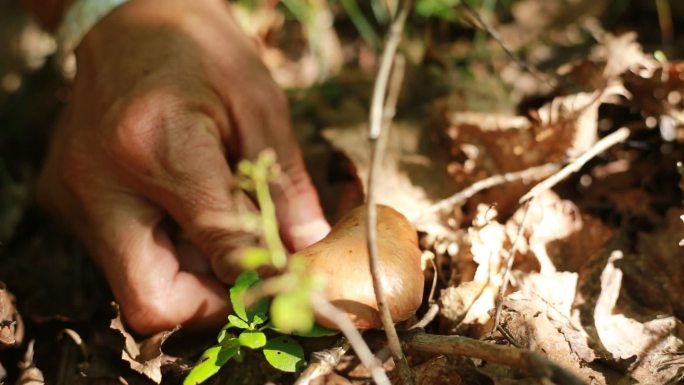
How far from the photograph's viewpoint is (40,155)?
3.04 metres

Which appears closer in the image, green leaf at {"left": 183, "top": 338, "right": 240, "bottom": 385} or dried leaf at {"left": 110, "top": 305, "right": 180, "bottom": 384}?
green leaf at {"left": 183, "top": 338, "right": 240, "bottom": 385}

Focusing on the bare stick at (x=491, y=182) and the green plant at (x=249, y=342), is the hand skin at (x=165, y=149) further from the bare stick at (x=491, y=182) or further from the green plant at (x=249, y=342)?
the bare stick at (x=491, y=182)

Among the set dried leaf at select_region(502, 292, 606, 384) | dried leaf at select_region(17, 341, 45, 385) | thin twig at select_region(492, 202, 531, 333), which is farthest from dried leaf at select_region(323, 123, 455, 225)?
dried leaf at select_region(17, 341, 45, 385)

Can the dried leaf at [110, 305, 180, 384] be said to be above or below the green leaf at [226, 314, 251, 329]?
below

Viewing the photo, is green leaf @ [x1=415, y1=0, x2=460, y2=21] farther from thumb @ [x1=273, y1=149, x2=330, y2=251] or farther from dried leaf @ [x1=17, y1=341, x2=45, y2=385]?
dried leaf @ [x1=17, y1=341, x2=45, y2=385]

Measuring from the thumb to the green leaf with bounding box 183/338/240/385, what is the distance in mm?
484

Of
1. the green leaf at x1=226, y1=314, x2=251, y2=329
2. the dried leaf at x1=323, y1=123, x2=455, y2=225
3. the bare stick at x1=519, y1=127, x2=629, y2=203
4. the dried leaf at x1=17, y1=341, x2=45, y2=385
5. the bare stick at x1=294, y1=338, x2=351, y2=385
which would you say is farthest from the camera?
the dried leaf at x1=323, y1=123, x2=455, y2=225

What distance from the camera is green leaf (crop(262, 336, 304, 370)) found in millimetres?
1632

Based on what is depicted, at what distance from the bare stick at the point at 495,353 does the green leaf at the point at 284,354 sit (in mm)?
322

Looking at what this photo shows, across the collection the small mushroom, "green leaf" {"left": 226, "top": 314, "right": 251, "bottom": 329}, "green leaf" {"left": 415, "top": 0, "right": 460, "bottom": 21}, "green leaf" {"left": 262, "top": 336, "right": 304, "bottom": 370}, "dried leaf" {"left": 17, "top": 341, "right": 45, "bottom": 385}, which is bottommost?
"dried leaf" {"left": 17, "top": 341, "right": 45, "bottom": 385}

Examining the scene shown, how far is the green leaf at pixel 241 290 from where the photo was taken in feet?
5.53

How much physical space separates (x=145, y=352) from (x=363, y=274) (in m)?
0.80

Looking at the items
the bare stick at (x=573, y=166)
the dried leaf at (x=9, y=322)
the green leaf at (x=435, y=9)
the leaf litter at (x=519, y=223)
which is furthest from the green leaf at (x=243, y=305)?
the green leaf at (x=435, y=9)

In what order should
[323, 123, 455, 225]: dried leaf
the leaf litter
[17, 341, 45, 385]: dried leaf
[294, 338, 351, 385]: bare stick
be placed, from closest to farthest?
[294, 338, 351, 385]: bare stick
the leaf litter
[17, 341, 45, 385]: dried leaf
[323, 123, 455, 225]: dried leaf
